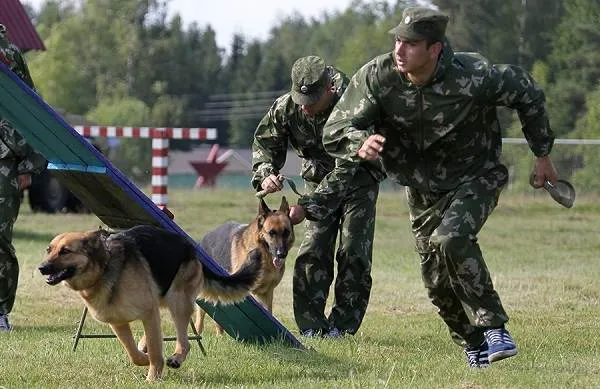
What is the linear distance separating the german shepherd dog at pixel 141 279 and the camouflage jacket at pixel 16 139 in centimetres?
260

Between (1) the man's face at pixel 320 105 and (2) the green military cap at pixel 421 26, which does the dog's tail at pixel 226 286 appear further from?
(2) the green military cap at pixel 421 26

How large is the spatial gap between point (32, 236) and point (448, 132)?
14.0 metres

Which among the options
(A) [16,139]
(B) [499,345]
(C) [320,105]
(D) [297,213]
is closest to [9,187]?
(A) [16,139]

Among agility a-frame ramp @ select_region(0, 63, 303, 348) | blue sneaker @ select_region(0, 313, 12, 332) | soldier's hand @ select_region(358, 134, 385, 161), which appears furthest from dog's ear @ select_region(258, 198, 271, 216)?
soldier's hand @ select_region(358, 134, 385, 161)

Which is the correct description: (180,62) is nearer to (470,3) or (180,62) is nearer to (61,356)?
(470,3)

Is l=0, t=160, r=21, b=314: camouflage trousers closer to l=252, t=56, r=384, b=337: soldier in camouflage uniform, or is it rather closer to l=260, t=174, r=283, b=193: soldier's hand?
l=252, t=56, r=384, b=337: soldier in camouflage uniform

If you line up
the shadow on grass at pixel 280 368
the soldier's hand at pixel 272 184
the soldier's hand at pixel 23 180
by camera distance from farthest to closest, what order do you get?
the soldier's hand at pixel 23 180 < the soldier's hand at pixel 272 184 < the shadow on grass at pixel 280 368

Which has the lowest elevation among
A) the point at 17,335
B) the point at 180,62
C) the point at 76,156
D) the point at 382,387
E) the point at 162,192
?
the point at 180,62

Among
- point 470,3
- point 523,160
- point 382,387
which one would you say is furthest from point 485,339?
point 470,3

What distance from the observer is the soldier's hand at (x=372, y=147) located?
634 centimetres

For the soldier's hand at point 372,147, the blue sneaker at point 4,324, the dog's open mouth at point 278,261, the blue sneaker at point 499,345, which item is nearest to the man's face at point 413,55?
the soldier's hand at point 372,147

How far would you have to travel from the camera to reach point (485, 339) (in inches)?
293

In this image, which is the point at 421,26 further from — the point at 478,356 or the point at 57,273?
the point at 57,273

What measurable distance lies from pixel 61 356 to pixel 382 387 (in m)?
2.49
